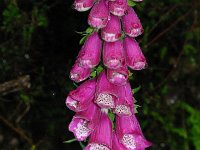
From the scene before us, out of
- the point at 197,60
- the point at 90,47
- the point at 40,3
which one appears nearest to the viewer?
the point at 90,47

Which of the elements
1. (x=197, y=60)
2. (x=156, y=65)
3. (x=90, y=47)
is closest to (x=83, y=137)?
(x=90, y=47)

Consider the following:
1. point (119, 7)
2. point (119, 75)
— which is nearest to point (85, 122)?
point (119, 75)

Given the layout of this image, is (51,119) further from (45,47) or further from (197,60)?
(197,60)

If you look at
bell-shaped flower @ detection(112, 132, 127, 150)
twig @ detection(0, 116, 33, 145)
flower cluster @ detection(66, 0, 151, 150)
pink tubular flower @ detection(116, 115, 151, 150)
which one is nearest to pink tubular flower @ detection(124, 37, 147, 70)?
flower cluster @ detection(66, 0, 151, 150)

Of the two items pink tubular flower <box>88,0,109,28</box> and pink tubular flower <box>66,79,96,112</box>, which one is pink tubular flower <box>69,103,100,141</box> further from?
pink tubular flower <box>88,0,109,28</box>

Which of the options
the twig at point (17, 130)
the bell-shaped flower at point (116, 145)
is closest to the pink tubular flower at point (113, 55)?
the bell-shaped flower at point (116, 145)

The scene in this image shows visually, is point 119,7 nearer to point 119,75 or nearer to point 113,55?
point 113,55
